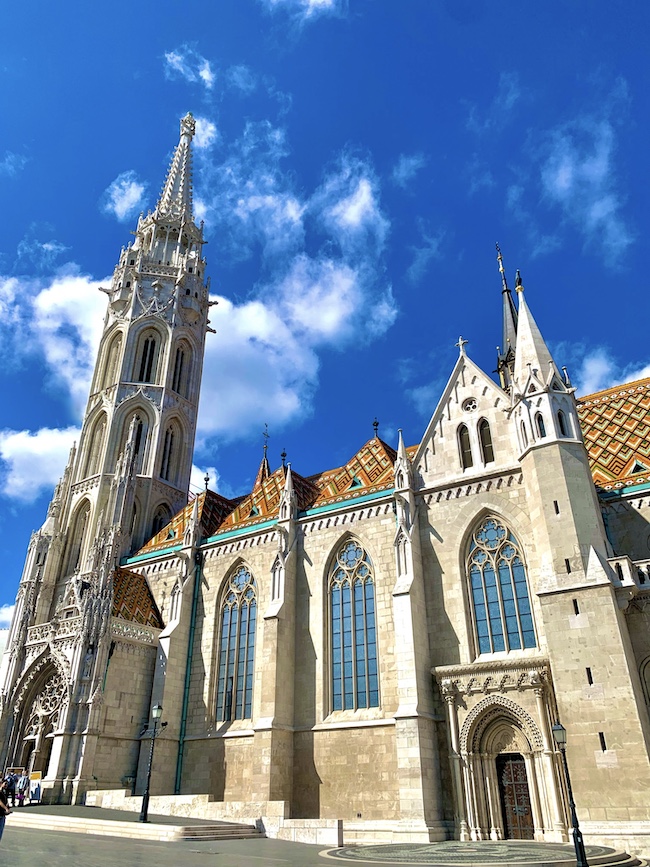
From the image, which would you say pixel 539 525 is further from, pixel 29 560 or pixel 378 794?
pixel 29 560

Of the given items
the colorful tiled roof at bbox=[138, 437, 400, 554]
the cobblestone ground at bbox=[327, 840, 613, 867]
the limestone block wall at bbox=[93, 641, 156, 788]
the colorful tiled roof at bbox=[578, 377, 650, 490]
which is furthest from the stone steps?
the colorful tiled roof at bbox=[578, 377, 650, 490]

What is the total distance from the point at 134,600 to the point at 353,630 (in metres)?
11.3

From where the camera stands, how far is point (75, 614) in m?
27.9

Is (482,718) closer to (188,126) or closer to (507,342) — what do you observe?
(507,342)

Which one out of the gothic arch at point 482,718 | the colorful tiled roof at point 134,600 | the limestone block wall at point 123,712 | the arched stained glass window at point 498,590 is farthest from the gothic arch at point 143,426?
the gothic arch at point 482,718

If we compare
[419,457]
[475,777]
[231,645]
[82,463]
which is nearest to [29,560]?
[82,463]

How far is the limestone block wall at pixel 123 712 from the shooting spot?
24359 millimetres

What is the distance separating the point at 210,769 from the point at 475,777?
11.0 meters

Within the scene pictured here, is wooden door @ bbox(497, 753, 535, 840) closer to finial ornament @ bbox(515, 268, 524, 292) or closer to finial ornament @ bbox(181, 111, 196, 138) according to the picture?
finial ornament @ bbox(515, 268, 524, 292)

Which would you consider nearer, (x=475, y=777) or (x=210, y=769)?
(x=475, y=777)

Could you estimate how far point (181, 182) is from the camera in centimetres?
5044

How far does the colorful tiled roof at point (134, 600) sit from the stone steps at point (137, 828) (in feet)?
30.2

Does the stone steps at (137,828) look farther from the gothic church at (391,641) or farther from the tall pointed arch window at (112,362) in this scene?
the tall pointed arch window at (112,362)

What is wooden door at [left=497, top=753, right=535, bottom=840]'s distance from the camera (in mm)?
18781
